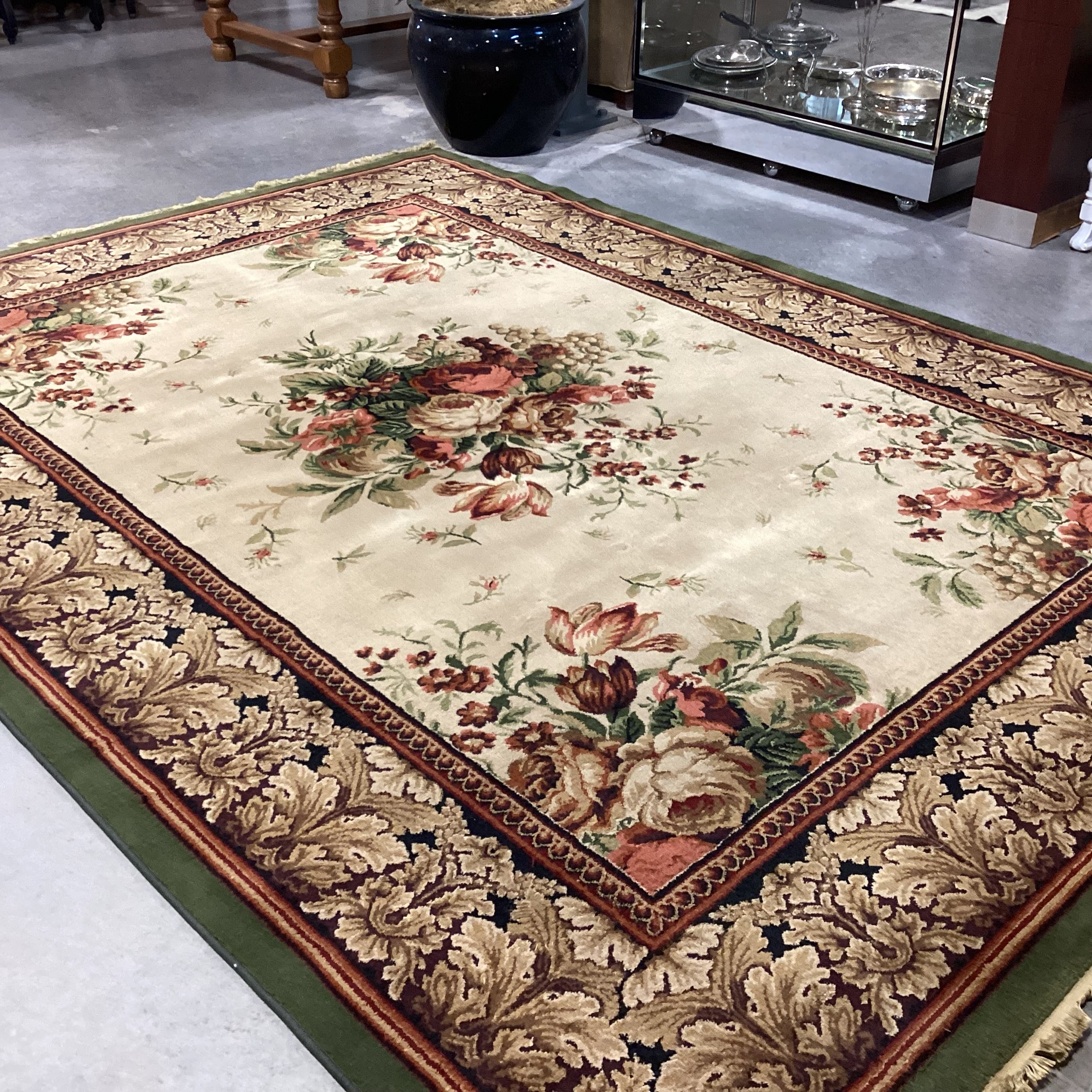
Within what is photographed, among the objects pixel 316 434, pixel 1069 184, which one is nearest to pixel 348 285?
pixel 316 434

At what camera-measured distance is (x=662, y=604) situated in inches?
71.1

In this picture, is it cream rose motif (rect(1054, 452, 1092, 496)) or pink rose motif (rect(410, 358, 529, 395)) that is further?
pink rose motif (rect(410, 358, 529, 395))

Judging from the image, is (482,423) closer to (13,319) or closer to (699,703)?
(699,703)

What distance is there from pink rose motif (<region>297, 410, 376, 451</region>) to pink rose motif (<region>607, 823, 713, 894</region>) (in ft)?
3.54

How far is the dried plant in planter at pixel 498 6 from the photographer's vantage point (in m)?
3.52

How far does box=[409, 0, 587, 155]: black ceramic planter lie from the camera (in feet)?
11.4

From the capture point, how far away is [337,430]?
228 cm

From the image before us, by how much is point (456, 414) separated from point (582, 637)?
29.9 inches

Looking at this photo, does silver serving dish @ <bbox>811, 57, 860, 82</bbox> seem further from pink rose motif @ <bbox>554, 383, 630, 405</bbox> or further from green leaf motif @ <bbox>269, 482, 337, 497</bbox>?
green leaf motif @ <bbox>269, 482, 337, 497</bbox>

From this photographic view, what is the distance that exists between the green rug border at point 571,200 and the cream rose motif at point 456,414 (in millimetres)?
1003

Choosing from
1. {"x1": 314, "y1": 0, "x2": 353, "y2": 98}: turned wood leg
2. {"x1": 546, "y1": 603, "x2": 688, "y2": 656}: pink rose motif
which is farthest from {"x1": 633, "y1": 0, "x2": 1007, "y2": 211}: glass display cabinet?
{"x1": 546, "y1": 603, "x2": 688, "y2": 656}: pink rose motif

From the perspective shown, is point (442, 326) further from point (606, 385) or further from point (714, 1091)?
point (714, 1091)

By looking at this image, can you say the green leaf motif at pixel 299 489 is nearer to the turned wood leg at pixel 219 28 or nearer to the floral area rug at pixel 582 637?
the floral area rug at pixel 582 637

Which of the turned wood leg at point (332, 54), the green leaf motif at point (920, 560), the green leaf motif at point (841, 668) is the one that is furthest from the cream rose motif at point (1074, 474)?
the turned wood leg at point (332, 54)
